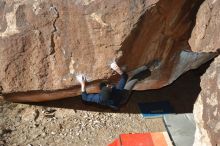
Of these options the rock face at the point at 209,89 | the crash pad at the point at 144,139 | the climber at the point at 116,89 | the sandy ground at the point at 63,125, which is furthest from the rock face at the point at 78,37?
the crash pad at the point at 144,139

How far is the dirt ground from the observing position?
7566mm

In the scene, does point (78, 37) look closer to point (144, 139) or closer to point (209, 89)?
point (144, 139)

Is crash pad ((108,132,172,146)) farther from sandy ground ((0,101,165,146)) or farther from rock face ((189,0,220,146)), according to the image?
rock face ((189,0,220,146))

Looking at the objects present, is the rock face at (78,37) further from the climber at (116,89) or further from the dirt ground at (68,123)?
the dirt ground at (68,123)

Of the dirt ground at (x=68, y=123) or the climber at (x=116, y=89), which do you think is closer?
the climber at (x=116, y=89)

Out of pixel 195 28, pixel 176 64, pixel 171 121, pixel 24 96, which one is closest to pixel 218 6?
pixel 195 28

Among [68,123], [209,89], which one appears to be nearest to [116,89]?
[68,123]

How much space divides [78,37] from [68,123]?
1746 millimetres

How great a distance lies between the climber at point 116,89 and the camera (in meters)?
6.83

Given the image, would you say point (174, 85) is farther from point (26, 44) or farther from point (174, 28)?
point (26, 44)

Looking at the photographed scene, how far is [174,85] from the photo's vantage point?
9.02 m

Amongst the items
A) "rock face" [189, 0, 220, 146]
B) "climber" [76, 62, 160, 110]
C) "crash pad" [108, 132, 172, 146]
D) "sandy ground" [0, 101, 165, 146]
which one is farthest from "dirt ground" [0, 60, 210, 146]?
"rock face" [189, 0, 220, 146]

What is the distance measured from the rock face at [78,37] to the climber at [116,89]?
0.35ft

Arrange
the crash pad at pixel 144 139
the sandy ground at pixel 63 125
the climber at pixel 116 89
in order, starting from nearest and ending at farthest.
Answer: the climber at pixel 116 89 → the crash pad at pixel 144 139 → the sandy ground at pixel 63 125
